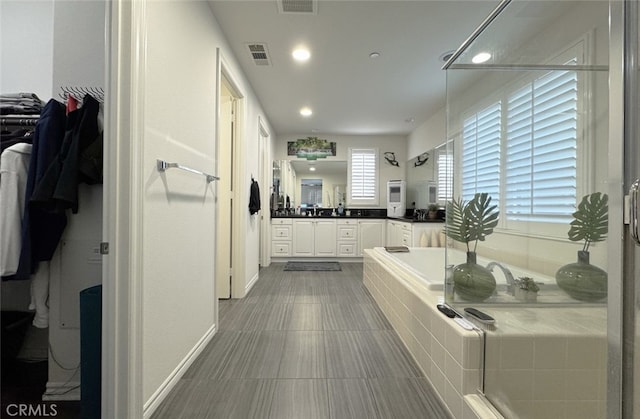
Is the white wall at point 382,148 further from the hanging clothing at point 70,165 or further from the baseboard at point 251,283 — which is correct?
the hanging clothing at point 70,165

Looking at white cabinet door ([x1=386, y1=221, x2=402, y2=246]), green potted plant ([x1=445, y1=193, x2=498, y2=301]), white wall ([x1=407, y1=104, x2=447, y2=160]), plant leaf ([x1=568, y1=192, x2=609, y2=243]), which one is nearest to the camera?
plant leaf ([x1=568, y1=192, x2=609, y2=243])

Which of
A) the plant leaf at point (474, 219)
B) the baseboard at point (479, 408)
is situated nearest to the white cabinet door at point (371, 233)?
the plant leaf at point (474, 219)

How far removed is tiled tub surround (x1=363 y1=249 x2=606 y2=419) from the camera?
104cm

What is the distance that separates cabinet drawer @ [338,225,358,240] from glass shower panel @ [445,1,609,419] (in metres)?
2.97

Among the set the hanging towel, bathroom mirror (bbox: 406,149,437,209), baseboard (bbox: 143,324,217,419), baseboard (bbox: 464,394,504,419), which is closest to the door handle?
baseboard (bbox: 464,394,504,419)

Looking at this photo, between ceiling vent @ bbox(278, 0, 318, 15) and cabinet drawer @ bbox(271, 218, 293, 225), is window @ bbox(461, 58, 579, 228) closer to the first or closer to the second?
ceiling vent @ bbox(278, 0, 318, 15)

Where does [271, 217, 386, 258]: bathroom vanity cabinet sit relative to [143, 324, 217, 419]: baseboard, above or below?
above

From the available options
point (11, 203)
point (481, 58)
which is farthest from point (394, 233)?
point (11, 203)

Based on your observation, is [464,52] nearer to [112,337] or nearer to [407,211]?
[112,337]

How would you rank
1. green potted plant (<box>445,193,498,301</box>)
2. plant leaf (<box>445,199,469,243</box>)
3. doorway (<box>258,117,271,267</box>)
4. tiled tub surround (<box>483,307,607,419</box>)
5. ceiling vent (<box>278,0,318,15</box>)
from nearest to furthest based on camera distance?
tiled tub surround (<box>483,307,607,419</box>)
green potted plant (<box>445,193,498,301</box>)
plant leaf (<box>445,199,469,243</box>)
ceiling vent (<box>278,0,318,15</box>)
doorway (<box>258,117,271,267</box>)

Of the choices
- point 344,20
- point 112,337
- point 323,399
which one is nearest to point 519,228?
point 323,399

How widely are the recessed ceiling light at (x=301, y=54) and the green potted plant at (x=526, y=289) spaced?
2.50 metres

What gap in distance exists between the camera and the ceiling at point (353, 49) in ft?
6.59

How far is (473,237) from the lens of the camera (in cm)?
174
